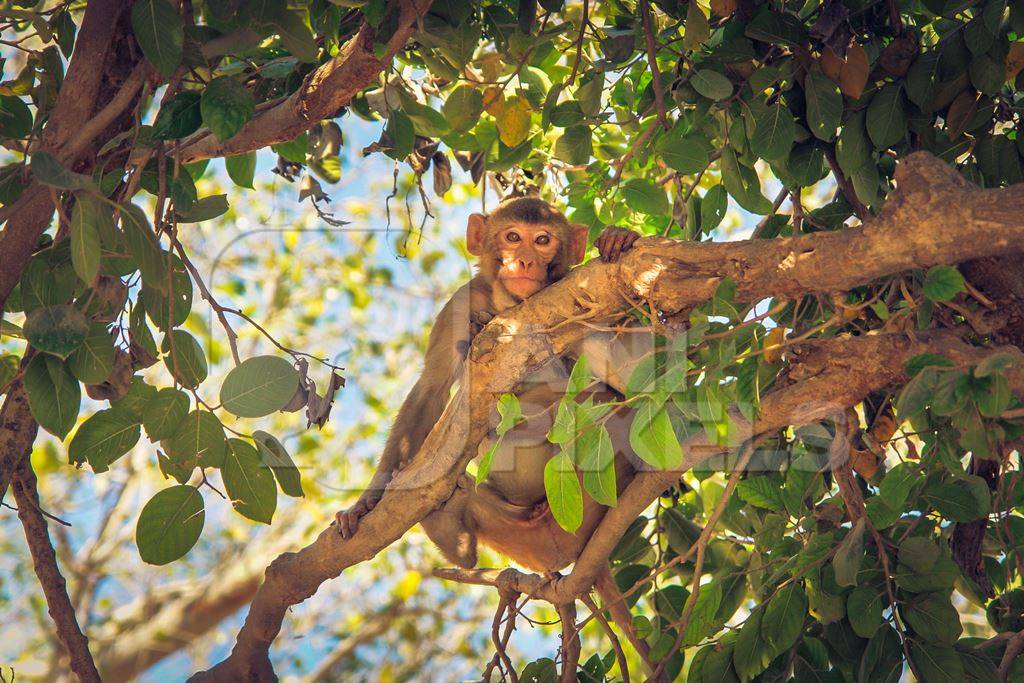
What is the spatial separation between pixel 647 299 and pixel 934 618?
129cm

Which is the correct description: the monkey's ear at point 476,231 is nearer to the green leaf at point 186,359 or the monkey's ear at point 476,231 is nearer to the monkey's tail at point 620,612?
the monkey's tail at point 620,612

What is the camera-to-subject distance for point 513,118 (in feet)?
11.5

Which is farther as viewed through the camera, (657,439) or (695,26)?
(695,26)

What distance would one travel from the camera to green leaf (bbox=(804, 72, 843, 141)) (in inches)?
117

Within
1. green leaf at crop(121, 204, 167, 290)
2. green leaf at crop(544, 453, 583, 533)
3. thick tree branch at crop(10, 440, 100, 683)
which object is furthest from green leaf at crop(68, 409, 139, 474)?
green leaf at crop(544, 453, 583, 533)

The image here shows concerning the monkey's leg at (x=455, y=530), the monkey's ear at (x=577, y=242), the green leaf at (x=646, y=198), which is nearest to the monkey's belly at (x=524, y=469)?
the monkey's leg at (x=455, y=530)

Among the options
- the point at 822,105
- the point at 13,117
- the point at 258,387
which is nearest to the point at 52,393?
the point at 258,387

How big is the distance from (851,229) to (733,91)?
88cm

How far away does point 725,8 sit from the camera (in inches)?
122

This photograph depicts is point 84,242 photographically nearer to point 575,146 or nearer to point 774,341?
point 575,146

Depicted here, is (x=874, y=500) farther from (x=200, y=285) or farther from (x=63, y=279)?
(x=63, y=279)

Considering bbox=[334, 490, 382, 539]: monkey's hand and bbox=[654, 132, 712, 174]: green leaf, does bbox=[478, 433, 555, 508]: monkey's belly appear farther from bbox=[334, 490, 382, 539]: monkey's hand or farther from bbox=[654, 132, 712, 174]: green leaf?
bbox=[654, 132, 712, 174]: green leaf

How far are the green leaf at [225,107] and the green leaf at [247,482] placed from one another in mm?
816

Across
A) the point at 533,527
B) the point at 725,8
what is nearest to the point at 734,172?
the point at 725,8
